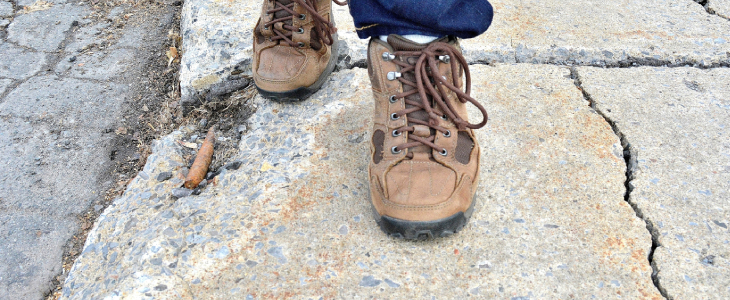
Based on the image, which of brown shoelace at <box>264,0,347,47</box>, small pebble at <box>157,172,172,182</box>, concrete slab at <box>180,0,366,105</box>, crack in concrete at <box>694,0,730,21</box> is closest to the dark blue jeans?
brown shoelace at <box>264,0,347,47</box>

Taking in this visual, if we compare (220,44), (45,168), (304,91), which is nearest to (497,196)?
(304,91)

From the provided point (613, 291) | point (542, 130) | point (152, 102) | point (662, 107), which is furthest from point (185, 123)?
point (662, 107)

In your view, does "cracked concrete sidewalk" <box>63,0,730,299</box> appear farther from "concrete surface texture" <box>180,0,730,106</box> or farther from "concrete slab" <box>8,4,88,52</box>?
"concrete slab" <box>8,4,88,52</box>

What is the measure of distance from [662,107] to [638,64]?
0.30 metres

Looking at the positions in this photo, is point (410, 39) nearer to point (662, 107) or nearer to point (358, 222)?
point (358, 222)

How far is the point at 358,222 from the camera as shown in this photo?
1.21 metres

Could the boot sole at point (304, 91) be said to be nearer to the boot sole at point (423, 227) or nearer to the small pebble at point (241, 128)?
the small pebble at point (241, 128)

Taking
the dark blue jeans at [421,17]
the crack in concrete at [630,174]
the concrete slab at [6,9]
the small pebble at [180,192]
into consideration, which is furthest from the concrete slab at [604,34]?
the concrete slab at [6,9]

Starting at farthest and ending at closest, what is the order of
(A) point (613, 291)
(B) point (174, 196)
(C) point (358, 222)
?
(B) point (174, 196)
(C) point (358, 222)
(A) point (613, 291)

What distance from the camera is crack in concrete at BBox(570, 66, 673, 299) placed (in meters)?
1.08

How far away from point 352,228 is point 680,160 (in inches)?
36.9

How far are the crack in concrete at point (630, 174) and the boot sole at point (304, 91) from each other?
0.83 metres

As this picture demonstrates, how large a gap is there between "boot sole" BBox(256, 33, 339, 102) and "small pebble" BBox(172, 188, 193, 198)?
0.40 metres

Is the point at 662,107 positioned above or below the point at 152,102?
above
